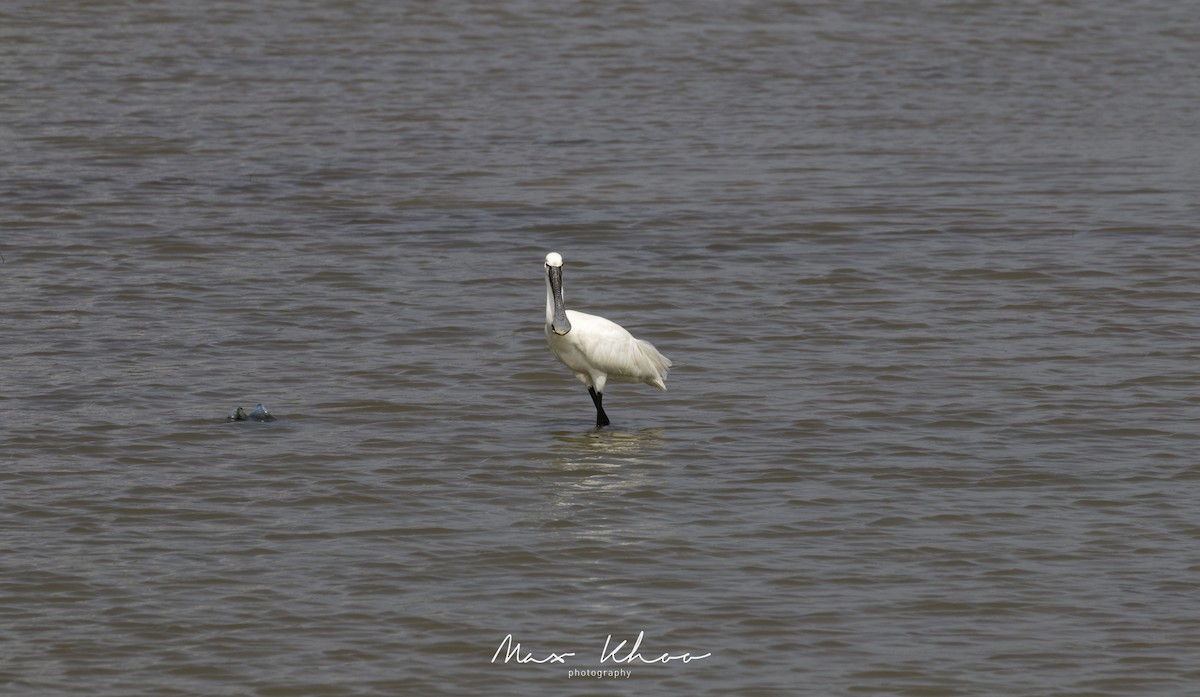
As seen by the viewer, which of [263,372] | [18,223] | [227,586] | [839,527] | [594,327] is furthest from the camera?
[18,223]

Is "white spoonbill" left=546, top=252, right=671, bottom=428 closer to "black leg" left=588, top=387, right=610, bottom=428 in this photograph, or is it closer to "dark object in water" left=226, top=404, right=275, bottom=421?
"black leg" left=588, top=387, right=610, bottom=428

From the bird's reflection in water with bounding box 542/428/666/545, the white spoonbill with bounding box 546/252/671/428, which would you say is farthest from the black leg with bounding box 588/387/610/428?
the bird's reflection in water with bounding box 542/428/666/545

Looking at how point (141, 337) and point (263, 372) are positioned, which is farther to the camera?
point (141, 337)

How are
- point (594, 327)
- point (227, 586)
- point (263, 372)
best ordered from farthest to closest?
point (263, 372)
point (594, 327)
point (227, 586)

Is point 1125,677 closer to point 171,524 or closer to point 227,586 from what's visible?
point 227,586

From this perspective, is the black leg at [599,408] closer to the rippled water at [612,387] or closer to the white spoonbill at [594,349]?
the white spoonbill at [594,349]

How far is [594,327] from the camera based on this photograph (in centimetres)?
1296

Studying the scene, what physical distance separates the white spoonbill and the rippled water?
1.00 feet

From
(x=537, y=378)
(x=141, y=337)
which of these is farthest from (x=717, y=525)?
(x=141, y=337)

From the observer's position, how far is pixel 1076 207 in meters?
19.3

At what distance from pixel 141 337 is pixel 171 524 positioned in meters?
4.47

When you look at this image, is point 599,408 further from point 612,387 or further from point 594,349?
point 612,387

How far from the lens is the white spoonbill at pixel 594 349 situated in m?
12.8

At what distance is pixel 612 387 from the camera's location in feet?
47.6
